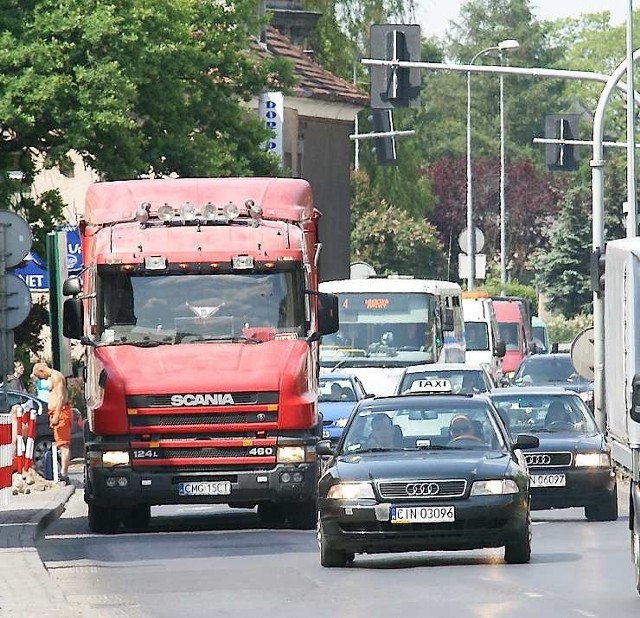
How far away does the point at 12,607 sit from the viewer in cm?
1477

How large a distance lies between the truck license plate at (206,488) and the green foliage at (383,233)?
64.5 m

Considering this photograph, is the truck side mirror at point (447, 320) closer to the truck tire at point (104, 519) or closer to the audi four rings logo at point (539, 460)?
the audi four rings logo at point (539, 460)

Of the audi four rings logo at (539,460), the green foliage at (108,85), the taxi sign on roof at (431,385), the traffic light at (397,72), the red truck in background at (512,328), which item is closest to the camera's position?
the audi four rings logo at (539,460)

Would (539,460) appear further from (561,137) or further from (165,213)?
(561,137)

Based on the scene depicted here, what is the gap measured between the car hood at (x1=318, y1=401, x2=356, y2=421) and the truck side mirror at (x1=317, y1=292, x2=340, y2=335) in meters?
11.1

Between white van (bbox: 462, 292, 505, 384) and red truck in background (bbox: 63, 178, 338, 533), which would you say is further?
white van (bbox: 462, 292, 505, 384)

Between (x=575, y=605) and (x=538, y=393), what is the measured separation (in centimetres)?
1144

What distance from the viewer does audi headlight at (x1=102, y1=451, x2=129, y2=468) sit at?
902 inches

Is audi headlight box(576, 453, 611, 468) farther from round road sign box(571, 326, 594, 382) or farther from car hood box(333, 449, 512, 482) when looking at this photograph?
round road sign box(571, 326, 594, 382)

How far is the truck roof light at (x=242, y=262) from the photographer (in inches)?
916

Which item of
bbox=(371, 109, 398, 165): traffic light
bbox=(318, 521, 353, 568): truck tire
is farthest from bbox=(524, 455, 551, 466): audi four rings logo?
bbox=(371, 109, 398, 165): traffic light

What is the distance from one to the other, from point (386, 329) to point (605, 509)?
1672 centimetres

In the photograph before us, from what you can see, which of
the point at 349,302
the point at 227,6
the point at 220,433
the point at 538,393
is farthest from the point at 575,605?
the point at 227,6

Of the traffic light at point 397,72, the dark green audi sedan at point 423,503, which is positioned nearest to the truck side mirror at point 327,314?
the dark green audi sedan at point 423,503
